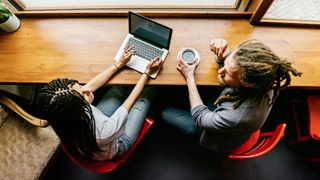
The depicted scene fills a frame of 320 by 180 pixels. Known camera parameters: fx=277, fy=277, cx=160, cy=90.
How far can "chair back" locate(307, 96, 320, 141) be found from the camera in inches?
68.3

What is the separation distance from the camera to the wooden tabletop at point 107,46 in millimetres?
1584

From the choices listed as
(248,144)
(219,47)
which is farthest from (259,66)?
(248,144)

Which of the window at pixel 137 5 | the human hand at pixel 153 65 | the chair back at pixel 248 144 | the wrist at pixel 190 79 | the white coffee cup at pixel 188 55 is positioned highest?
the window at pixel 137 5

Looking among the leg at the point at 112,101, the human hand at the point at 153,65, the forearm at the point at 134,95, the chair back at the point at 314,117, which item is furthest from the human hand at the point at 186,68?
the chair back at the point at 314,117

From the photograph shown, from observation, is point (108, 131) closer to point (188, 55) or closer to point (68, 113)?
point (68, 113)

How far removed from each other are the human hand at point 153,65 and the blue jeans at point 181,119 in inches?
13.8

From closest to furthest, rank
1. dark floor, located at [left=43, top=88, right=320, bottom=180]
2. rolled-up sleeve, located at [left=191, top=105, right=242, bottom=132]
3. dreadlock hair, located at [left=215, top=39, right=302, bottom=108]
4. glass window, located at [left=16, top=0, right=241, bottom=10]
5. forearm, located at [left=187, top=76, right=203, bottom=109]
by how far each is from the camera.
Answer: dreadlock hair, located at [left=215, top=39, right=302, bottom=108] → rolled-up sleeve, located at [left=191, top=105, right=242, bottom=132] → forearm, located at [left=187, top=76, right=203, bottom=109] → glass window, located at [left=16, top=0, right=241, bottom=10] → dark floor, located at [left=43, top=88, right=320, bottom=180]

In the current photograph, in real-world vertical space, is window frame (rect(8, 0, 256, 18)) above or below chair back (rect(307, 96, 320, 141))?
above

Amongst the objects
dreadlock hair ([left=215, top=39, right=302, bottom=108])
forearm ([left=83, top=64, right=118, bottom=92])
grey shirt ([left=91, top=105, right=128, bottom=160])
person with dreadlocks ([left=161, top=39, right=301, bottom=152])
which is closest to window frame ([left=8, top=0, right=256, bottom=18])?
person with dreadlocks ([left=161, top=39, right=301, bottom=152])

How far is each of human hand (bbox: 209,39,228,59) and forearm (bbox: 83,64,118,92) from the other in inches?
22.3

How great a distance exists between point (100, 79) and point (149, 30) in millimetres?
389

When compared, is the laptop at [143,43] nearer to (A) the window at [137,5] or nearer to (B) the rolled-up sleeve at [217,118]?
(A) the window at [137,5]

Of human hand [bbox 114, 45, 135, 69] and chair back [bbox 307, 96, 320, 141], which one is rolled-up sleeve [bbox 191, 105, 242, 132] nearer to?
human hand [bbox 114, 45, 135, 69]

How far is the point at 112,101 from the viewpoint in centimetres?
173
